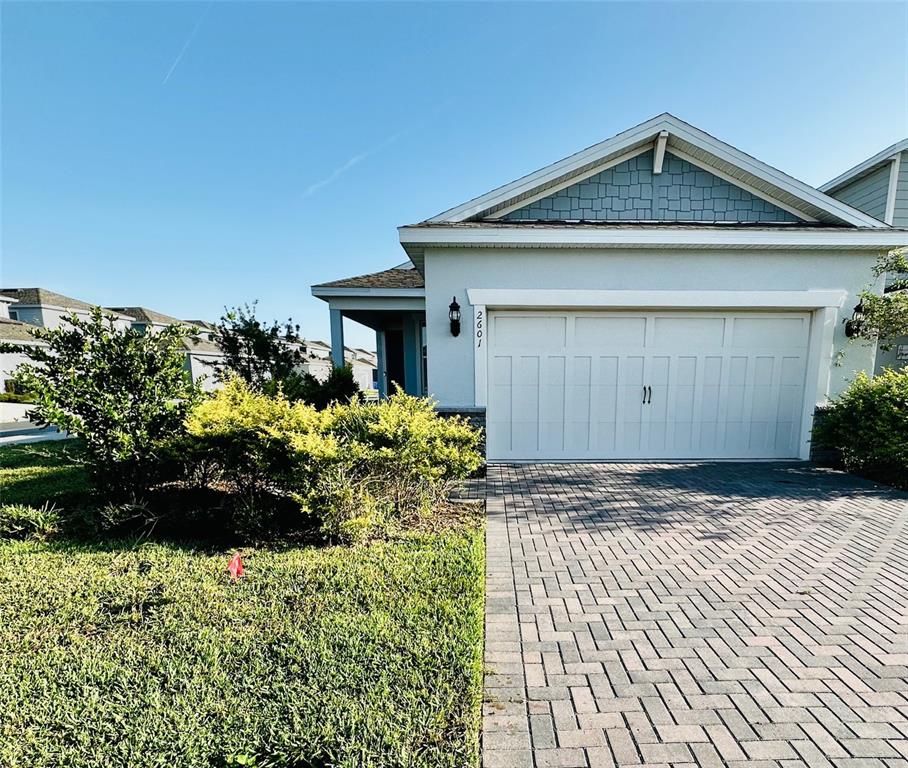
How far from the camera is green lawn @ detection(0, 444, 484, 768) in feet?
5.85

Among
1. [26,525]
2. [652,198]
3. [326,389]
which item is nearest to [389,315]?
[326,389]

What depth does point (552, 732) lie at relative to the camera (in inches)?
75.0

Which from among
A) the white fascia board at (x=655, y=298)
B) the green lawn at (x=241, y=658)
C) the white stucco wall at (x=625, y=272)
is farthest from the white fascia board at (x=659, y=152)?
the green lawn at (x=241, y=658)

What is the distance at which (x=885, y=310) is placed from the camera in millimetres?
6094

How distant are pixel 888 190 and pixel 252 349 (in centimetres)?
1422

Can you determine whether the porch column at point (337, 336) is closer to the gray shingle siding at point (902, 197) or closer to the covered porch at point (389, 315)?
the covered porch at point (389, 315)

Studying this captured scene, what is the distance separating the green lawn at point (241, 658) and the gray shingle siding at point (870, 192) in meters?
12.6

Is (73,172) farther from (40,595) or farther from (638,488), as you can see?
(638,488)

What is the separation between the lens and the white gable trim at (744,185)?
6609mm

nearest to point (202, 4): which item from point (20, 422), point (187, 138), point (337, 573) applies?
point (187, 138)

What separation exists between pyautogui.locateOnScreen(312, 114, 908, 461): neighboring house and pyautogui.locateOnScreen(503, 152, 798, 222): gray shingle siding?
2 cm

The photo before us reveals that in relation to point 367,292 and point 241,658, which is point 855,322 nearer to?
point 241,658

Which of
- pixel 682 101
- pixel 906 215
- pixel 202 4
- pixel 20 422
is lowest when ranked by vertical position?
pixel 20 422

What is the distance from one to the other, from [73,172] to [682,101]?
14297 millimetres
